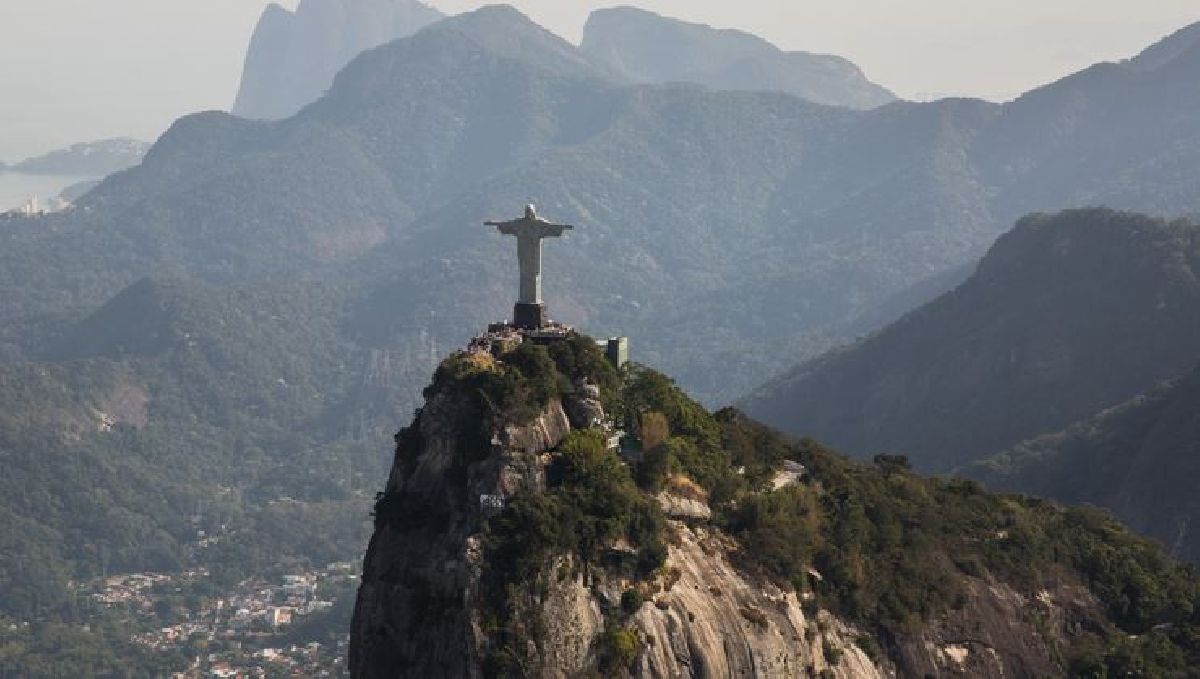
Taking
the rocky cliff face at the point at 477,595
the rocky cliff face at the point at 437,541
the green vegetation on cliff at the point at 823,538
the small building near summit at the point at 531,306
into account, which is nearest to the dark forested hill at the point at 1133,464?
the green vegetation on cliff at the point at 823,538

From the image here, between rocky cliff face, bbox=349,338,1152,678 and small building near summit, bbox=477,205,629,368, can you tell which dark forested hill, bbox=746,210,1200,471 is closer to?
small building near summit, bbox=477,205,629,368

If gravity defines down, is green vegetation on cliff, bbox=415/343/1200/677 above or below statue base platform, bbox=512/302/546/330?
below

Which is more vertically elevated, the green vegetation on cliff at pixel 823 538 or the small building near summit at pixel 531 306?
the small building near summit at pixel 531 306

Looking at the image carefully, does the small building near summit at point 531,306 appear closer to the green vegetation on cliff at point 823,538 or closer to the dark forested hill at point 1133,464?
the green vegetation on cliff at point 823,538

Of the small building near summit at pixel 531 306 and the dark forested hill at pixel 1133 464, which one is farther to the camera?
the dark forested hill at pixel 1133 464

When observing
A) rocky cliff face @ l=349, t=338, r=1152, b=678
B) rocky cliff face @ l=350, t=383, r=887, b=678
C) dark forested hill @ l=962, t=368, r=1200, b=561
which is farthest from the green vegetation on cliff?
dark forested hill @ l=962, t=368, r=1200, b=561

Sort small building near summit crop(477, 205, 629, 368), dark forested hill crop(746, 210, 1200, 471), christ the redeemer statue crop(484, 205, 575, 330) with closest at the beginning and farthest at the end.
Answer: small building near summit crop(477, 205, 629, 368)
christ the redeemer statue crop(484, 205, 575, 330)
dark forested hill crop(746, 210, 1200, 471)

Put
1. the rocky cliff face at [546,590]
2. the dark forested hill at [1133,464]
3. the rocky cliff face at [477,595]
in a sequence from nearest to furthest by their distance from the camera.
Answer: the rocky cliff face at [546,590] < the rocky cliff face at [477,595] < the dark forested hill at [1133,464]
